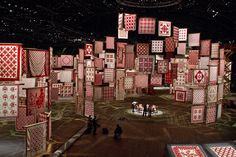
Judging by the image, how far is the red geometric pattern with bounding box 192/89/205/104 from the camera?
1969 cm

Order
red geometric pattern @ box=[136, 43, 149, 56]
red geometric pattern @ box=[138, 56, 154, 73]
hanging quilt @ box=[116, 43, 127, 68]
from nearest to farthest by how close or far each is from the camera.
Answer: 1. red geometric pattern @ box=[136, 43, 149, 56]
2. hanging quilt @ box=[116, 43, 127, 68]
3. red geometric pattern @ box=[138, 56, 154, 73]

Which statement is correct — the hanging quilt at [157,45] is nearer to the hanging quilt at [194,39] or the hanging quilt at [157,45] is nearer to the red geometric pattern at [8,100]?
the hanging quilt at [194,39]

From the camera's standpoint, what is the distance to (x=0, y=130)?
17.3 meters

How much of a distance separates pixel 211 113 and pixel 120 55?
9783 millimetres

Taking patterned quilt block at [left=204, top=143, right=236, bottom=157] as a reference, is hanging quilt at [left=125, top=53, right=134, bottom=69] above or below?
above

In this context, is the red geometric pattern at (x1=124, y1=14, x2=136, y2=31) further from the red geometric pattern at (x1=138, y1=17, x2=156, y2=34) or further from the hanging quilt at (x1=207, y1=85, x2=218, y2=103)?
the hanging quilt at (x1=207, y1=85, x2=218, y2=103)

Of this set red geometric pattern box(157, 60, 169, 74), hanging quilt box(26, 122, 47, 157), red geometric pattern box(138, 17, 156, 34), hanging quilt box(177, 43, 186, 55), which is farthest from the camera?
red geometric pattern box(157, 60, 169, 74)

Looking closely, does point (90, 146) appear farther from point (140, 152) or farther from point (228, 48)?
point (228, 48)

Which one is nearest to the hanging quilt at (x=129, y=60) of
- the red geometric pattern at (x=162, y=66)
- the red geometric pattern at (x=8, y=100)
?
the red geometric pattern at (x=162, y=66)

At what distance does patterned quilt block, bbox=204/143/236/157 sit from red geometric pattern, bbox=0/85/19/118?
28.7ft

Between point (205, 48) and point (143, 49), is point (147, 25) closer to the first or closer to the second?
point (205, 48)

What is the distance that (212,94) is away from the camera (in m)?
20.2

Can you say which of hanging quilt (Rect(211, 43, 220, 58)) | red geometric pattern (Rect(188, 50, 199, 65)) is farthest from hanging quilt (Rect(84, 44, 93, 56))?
hanging quilt (Rect(211, 43, 220, 58))

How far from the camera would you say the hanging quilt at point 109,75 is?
24750mm
